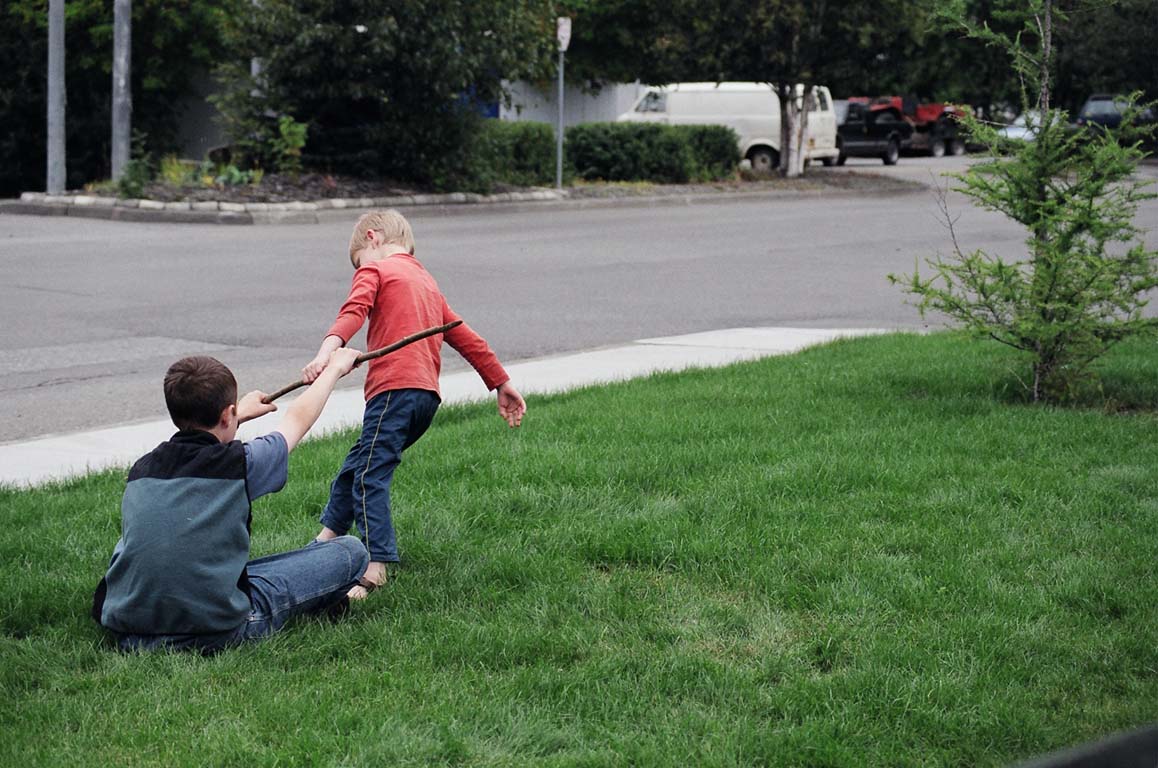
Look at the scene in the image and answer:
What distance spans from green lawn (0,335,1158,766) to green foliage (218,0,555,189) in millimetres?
16076

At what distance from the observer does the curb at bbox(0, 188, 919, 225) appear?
20.0m

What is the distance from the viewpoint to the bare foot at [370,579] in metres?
4.67

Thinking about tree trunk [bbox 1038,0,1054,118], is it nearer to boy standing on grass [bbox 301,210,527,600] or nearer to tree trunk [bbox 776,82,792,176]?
boy standing on grass [bbox 301,210,527,600]

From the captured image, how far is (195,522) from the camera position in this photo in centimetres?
398

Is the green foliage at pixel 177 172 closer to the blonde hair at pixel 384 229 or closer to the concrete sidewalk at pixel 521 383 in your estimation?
the concrete sidewalk at pixel 521 383

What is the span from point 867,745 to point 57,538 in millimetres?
3184

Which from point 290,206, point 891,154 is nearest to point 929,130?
point 891,154

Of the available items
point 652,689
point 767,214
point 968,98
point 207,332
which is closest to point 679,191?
point 767,214

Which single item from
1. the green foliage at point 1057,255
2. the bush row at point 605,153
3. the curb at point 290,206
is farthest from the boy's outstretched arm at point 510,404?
the bush row at point 605,153

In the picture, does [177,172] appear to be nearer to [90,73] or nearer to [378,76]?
[378,76]

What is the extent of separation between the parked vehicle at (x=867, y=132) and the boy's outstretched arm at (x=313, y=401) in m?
39.1

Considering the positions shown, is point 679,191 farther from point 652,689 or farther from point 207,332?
point 652,689

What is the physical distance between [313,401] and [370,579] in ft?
2.68

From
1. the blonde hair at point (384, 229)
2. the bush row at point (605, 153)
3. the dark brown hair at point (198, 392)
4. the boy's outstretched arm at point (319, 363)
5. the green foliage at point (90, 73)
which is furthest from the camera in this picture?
the green foliage at point (90, 73)
